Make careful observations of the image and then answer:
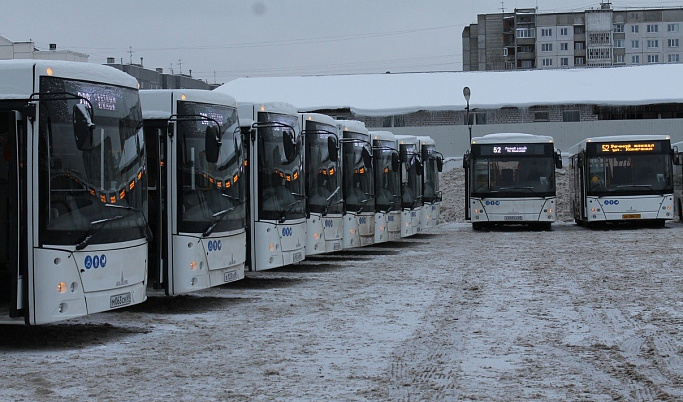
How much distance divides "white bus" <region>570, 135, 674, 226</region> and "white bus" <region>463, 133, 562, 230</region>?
122 cm

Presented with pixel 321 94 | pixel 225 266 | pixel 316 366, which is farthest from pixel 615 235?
pixel 321 94

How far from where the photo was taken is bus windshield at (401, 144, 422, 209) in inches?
1150

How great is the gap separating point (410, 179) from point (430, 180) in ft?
11.8

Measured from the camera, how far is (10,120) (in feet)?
32.9

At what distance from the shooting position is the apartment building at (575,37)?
394 ft

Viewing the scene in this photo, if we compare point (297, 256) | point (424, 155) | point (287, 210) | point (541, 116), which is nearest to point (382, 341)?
point (287, 210)

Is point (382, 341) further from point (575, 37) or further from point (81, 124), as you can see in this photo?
point (575, 37)

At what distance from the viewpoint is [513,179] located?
111 feet

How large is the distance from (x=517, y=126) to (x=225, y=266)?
42702 mm

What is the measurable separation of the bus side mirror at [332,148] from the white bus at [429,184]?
38.3 feet

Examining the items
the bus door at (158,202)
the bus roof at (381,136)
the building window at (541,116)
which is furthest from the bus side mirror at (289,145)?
the building window at (541,116)

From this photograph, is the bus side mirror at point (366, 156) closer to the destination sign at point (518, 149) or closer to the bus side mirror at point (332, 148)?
the bus side mirror at point (332, 148)

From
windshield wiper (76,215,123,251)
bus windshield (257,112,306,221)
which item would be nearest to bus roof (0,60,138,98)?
windshield wiper (76,215,123,251)

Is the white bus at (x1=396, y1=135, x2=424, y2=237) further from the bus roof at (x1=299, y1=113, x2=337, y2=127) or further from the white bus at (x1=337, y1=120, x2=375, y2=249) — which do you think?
the bus roof at (x1=299, y1=113, x2=337, y2=127)
